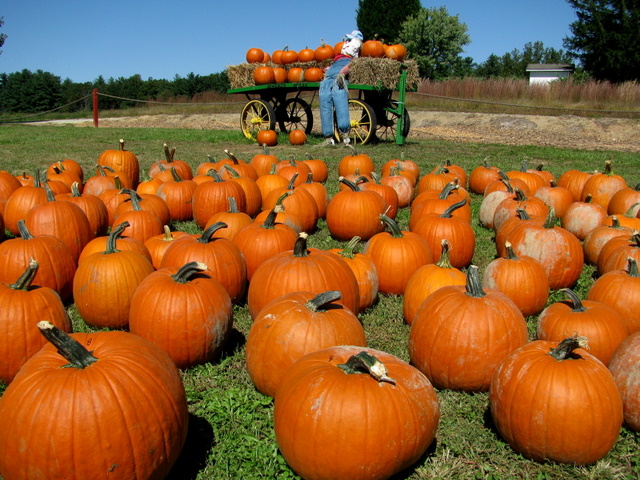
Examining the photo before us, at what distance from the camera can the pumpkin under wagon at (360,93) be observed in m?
14.0

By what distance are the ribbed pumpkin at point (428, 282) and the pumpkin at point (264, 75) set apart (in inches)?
533

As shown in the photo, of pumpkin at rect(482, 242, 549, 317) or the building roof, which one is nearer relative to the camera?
pumpkin at rect(482, 242, 549, 317)

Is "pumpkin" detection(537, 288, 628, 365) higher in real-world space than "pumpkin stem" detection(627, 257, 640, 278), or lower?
lower

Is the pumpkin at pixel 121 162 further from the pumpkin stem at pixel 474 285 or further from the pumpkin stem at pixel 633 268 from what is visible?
the pumpkin stem at pixel 633 268

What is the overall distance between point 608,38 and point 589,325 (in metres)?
36.4

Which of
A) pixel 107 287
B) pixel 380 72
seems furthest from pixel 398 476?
pixel 380 72

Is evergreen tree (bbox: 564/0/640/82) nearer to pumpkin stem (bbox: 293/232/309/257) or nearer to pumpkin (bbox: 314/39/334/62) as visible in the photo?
pumpkin (bbox: 314/39/334/62)

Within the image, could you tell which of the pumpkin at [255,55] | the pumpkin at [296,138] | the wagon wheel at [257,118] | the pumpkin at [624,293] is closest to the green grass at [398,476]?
the pumpkin at [624,293]

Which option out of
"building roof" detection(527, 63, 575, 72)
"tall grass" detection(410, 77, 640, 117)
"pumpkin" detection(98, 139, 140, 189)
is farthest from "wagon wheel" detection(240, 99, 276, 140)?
"building roof" detection(527, 63, 575, 72)

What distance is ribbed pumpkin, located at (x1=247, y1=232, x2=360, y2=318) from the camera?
3.75 meters

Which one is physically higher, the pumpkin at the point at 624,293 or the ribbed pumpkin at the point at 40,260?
the ribbed pumpkin at the point at 40,260

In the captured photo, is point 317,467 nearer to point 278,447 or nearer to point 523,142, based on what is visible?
point 278,447

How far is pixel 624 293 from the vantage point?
3.82 m

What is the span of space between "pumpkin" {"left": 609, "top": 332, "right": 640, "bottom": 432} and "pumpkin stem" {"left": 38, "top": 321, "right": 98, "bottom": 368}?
290 centimetres
